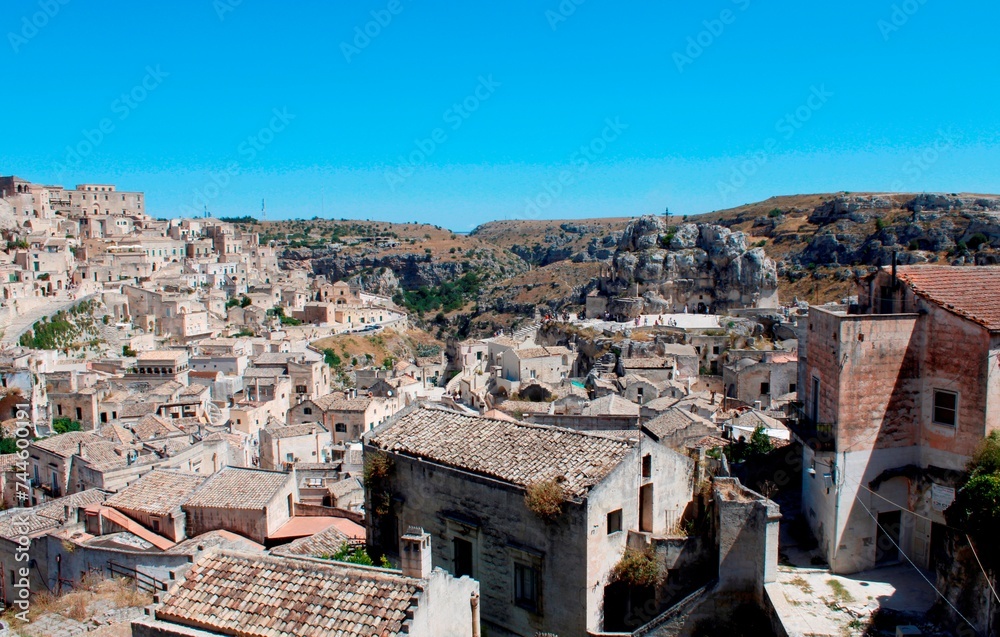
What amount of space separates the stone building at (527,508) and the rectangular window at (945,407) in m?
4.70

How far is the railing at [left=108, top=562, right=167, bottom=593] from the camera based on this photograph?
52.0ft

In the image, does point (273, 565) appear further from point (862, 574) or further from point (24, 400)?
point (24, 400)

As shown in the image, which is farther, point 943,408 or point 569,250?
point 569,250

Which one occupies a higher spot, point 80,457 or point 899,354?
point 899,354

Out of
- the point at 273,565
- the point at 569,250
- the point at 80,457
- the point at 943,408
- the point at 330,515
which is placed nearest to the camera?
the point at 273,565

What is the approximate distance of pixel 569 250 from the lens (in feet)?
490

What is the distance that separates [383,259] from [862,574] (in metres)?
122

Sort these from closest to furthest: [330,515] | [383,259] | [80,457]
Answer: [330,515]
[80,457]
[383,259]

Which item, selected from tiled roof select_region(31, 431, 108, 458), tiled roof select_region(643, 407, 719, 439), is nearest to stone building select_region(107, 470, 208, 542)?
tiled roof select_region(31, 431, 108, 458)

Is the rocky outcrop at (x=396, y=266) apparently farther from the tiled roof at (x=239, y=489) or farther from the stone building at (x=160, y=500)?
the tiled roof at (x=239, y=489)

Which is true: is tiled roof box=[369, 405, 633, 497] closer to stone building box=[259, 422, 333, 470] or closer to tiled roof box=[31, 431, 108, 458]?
stone building box=[259, 422, 333, 470]

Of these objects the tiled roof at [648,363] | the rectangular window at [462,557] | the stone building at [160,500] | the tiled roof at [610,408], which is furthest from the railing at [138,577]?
the tiled roof at [648,363]

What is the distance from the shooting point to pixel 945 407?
14.2 m

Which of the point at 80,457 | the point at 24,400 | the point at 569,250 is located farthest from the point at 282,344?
the point at 569,250
